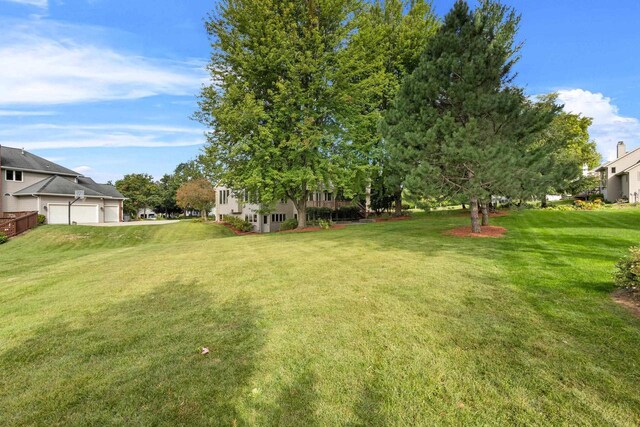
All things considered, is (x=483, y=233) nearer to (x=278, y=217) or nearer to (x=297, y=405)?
(x=297, y=405)

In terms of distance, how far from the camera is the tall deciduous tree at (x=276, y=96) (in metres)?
17.6

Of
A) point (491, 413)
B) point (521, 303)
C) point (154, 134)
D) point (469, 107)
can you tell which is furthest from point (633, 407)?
point (154, 134)

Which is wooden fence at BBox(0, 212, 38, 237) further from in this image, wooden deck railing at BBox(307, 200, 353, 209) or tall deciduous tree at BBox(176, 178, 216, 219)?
wooden deck railing at BBox(307, 200, 353, 209)

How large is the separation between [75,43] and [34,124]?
15.5 metres

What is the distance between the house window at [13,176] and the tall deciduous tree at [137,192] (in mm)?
32072

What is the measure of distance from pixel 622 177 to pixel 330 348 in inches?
2006

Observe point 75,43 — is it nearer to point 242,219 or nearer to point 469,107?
point 469,107

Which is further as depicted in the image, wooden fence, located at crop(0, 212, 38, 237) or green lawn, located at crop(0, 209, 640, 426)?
wooden fence, located at crop(0, 212, 38, 237)

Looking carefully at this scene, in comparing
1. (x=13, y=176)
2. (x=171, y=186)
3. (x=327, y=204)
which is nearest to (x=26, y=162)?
(x=13, y=176)

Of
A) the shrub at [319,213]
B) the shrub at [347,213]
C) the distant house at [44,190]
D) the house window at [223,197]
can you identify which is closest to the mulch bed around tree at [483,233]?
the shrub at [319,213]

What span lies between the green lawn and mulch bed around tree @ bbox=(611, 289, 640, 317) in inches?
7.0

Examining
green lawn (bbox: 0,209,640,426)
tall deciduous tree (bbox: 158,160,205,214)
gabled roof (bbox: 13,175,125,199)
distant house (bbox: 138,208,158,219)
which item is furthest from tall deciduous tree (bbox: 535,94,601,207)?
distant house (bbox: 138,208,158,219)

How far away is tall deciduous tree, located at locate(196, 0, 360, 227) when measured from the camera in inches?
691

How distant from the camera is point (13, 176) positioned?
91.4 ft
